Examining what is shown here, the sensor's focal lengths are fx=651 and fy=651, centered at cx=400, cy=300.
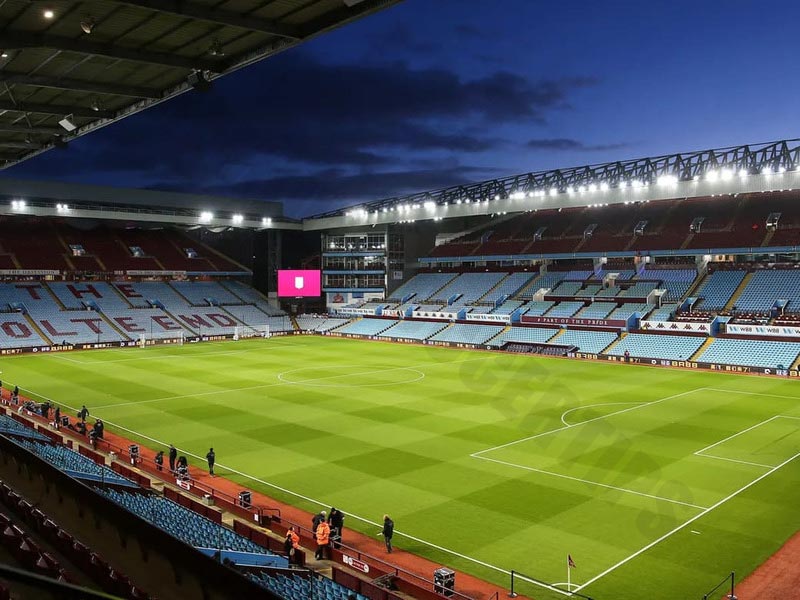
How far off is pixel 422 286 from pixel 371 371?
113 ft

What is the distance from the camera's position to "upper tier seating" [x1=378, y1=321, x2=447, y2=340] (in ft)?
218

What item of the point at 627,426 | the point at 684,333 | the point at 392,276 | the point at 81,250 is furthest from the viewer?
the point at 392,276

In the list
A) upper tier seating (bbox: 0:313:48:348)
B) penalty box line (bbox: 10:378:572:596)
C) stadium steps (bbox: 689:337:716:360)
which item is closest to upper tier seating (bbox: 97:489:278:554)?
penalty box line (bbox: 10:378:572:596)

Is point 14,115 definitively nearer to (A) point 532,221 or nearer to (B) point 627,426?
(B) point 627,426

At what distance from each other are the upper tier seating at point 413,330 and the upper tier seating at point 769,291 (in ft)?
91.3

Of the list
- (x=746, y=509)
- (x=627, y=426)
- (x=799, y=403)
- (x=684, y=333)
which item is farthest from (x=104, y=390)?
(x=684, y=333)

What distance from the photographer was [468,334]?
63469 millimetres

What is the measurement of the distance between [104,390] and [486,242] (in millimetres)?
49534

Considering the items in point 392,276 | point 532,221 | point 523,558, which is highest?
point 532,221

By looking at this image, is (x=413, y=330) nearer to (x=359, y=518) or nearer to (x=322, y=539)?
(x=359, y=518)

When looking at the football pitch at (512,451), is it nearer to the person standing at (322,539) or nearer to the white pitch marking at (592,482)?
the white pitch marking at (592,482)

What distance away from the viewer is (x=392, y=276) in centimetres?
8119

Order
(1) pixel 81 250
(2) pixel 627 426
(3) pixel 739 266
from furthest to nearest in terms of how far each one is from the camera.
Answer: (1) pixel 81 250 → (3) pixel 739 266 → (2) pixel 627 426

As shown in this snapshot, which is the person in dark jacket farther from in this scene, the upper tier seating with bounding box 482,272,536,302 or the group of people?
the upper tier seating with bounding box 482,272,536,302
